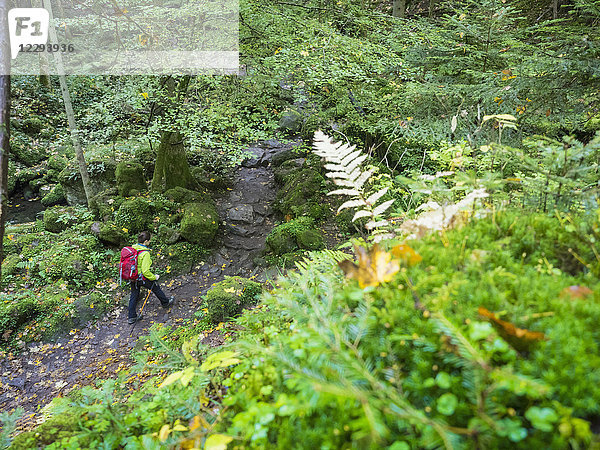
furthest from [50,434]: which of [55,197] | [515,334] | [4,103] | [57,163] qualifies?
[57,163]

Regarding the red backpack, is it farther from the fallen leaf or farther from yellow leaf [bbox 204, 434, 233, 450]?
the fallen leaf

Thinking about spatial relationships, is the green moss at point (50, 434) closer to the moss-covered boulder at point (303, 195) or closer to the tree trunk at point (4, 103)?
the tree trunk at point (4, 103)

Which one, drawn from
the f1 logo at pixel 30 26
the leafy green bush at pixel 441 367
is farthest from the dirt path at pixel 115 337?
the f1 logo at pixel 30 26

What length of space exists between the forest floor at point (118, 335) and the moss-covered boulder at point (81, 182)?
4537 mm

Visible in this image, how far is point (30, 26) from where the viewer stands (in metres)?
7.04

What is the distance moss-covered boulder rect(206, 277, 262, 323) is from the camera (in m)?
5.86

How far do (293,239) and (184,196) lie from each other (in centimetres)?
452

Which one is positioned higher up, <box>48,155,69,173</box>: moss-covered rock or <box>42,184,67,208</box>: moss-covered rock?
<box>48,155,69,173</box>: moss-covered rock

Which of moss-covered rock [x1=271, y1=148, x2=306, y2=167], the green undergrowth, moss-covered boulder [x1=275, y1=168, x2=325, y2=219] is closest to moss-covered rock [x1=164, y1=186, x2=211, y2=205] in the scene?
moss-covered boulder [x1=275, y1=168, x2=325, y2=219]

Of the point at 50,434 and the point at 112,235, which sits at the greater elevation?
the point at 50,434

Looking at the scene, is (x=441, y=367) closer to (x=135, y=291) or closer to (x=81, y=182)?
(x=135, y=291)

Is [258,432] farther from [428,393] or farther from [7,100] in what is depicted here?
[7,100]

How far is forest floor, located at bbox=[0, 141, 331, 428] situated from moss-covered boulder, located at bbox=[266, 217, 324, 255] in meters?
0.68

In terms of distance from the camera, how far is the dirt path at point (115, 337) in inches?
208
